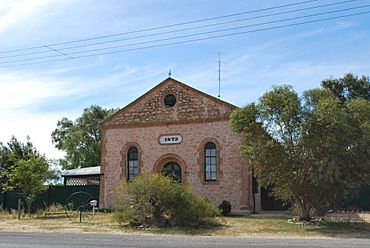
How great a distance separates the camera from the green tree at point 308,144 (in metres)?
17.4

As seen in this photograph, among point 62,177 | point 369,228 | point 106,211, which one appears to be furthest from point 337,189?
point 62,177

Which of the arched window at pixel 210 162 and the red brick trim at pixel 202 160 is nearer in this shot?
the red brick trim at pixel 202 160

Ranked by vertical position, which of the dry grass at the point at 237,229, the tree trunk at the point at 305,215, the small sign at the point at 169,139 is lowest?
the dry grass at the point at 237,229

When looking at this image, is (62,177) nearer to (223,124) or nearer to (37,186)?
(37,186)

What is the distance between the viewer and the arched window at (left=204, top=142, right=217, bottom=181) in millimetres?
25859

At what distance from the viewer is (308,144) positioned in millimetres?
17984

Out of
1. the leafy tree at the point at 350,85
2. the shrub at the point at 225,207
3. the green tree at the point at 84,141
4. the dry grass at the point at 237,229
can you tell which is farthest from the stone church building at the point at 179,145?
the green tree at the point at 84,141

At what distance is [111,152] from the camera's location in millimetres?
28156

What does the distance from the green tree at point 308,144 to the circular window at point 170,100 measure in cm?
818

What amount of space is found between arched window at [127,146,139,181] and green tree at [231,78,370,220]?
9.71 metres

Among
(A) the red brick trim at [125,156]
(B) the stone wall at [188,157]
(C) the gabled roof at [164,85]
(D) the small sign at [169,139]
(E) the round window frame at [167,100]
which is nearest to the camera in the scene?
(B) the stone wall at [188,157]

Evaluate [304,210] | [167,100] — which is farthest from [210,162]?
[304,210]

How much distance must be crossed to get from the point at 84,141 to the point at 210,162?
96.7 feet

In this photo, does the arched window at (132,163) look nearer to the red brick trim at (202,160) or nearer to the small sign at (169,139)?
the small sign at (169,139)
